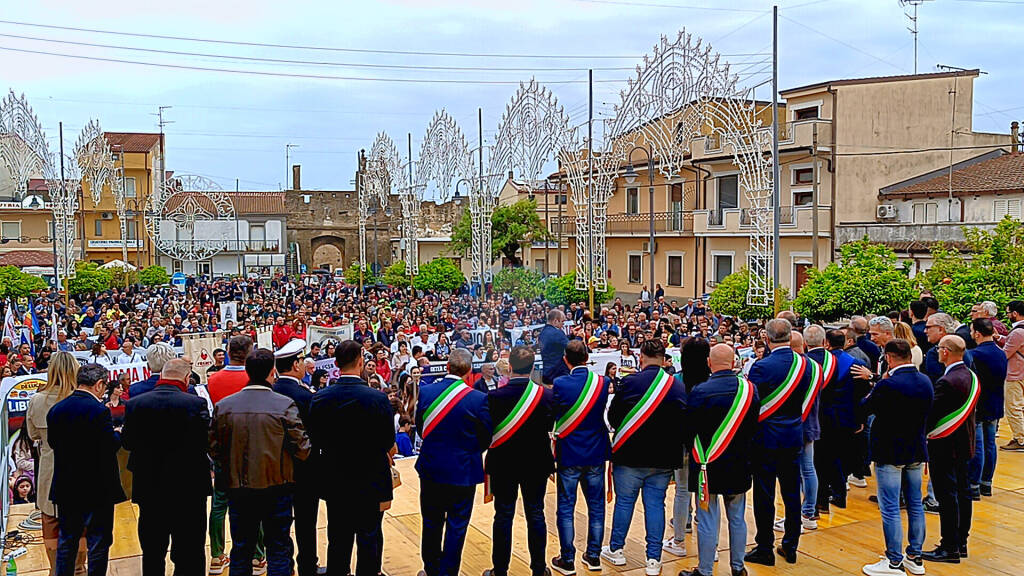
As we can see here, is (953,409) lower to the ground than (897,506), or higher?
higher

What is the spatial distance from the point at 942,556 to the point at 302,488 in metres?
4.25

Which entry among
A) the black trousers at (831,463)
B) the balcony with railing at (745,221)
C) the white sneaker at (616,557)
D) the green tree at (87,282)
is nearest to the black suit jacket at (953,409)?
the black trousers at (831,463)

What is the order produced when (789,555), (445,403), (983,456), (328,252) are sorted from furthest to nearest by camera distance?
1. (328,252)
2. (983,456)
3. (789,555)
4. (445,403)

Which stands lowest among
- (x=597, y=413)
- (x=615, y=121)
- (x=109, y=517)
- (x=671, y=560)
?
(x=671, y=560)

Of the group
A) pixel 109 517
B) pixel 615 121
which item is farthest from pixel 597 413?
pixel 615 121

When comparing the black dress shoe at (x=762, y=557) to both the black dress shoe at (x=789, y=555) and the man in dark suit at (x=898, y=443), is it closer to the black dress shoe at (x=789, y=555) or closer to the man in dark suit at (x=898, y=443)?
the black dress shoe at (x=789, y=555)

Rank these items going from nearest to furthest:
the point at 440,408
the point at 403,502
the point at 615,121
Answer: the point at 440,408, the point at 403,502, the point at 615,121

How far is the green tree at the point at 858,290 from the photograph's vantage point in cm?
1295

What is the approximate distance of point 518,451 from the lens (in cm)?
550

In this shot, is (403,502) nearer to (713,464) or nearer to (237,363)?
(237,363)

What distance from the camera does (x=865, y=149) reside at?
2600cm

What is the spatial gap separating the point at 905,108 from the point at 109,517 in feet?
86.9

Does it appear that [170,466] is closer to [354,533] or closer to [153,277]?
[354,533]

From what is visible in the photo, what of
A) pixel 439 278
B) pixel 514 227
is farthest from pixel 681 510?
pixel 514 227
